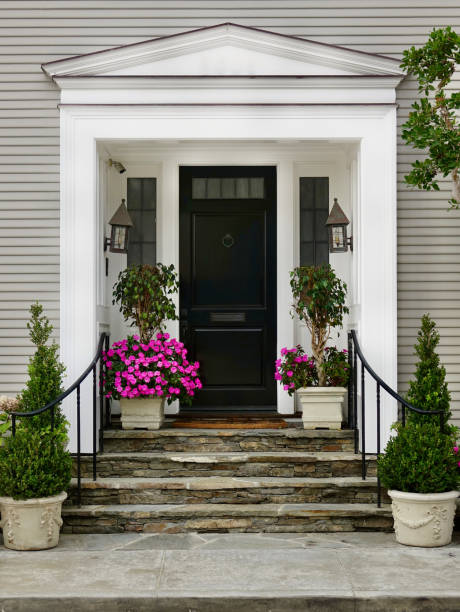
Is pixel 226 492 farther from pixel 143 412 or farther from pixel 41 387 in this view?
pixel 41 387

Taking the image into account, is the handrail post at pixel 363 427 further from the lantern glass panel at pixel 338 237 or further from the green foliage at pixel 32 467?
the green foliage at pixel 32 467

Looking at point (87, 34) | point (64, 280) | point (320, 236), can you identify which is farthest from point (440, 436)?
point (87, 34)

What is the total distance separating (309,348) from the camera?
7137 millimetres

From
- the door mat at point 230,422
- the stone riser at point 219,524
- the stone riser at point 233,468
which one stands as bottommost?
the stone riser at point 219,524

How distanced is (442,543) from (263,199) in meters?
3.37

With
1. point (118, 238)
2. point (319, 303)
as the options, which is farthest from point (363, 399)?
point (118, 238)

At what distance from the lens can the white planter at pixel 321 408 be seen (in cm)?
623

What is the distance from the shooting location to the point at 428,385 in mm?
5590

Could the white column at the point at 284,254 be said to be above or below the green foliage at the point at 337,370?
above

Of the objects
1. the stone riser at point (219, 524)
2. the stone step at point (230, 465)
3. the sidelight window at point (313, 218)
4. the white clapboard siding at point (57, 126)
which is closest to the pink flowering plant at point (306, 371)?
the white clapboard siding at point (57, 126)

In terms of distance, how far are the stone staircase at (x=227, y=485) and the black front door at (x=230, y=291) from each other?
37.6 inches

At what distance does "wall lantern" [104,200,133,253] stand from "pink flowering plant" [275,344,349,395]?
1.58 meters

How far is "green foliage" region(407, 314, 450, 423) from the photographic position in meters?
5.58

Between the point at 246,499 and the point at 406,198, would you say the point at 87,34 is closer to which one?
the point at 406,198
